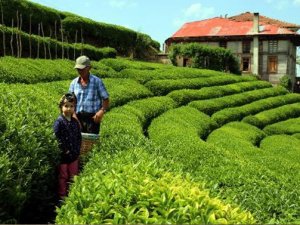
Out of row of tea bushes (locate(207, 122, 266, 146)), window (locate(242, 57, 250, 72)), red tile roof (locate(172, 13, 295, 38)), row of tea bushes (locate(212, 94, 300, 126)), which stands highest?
red tile roof (locate(172, 13, 295, 38))

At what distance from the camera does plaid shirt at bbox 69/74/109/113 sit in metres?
11.0

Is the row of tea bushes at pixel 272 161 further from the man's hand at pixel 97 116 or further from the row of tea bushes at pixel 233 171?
the man's hand at pixel 97 116

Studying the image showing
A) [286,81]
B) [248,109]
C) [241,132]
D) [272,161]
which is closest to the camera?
[272,161]

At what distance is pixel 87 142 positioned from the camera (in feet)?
34.0

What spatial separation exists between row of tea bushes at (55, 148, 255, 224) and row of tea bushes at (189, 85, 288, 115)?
2292 cm

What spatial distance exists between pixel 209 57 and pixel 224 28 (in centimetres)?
994

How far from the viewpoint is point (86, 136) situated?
1034 centimetres

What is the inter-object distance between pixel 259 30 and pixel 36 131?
186 feet

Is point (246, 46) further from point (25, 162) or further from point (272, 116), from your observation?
point (25, 162)

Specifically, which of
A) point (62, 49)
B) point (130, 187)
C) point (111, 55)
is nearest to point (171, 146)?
point (130, 187)

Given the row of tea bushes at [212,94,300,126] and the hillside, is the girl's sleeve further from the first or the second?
the hillside

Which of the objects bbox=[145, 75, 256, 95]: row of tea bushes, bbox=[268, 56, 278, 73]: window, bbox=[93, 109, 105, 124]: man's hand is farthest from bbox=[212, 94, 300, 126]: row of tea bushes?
bbox=[268, 56, 278, 73]: window

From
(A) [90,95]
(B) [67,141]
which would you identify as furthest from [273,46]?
(B) [67,141]

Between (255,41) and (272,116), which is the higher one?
(255,41)
